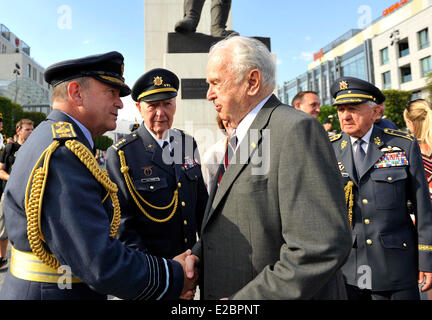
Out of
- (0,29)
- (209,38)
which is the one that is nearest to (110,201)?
(209,38)

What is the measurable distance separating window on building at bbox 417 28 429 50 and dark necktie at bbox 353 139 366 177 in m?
47.0

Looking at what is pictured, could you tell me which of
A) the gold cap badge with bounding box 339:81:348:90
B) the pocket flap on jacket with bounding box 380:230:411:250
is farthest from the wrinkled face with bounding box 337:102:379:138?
the pocket flap on jacket with bounding box 380:230:411:250

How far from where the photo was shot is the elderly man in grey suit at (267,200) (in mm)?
1285

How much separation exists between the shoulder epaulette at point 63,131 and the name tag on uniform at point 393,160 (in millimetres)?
2347

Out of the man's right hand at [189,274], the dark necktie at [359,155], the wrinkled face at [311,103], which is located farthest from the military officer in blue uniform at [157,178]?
the wrinkled face at [311,103]

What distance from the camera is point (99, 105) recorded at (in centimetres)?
186

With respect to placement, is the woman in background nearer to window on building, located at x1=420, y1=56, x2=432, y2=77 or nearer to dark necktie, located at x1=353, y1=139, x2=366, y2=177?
dark necktie, located at x1=353, y1=139, x2=366, y2=177

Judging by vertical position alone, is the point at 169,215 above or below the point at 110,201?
below

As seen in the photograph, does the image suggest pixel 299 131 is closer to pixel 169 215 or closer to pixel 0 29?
pixel 169 215

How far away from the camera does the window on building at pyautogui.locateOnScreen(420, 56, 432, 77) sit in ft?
129

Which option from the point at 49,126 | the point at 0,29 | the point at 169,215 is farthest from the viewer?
the point at 0,29

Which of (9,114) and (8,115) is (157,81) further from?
(9,114)

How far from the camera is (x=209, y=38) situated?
8.20m
